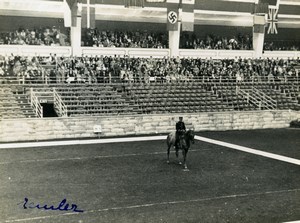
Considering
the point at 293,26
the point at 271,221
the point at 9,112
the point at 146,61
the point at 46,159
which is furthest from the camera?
the point at 293,26

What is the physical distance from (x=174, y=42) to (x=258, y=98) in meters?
8.38

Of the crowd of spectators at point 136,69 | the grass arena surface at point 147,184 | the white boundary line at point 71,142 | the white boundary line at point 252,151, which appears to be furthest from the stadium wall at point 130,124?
the crowd of spectators at point 136,69

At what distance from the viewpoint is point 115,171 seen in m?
13.4

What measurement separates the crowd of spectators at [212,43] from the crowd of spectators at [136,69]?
2.98m

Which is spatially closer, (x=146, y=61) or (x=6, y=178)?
(x=6, y=178)

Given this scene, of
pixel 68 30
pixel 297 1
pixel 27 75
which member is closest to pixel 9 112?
pixel 27 75

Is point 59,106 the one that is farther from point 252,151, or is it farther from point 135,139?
point 252,151

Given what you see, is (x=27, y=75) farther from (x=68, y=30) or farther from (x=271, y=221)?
(x=271, y=221)

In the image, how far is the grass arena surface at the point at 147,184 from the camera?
9281 millimetres

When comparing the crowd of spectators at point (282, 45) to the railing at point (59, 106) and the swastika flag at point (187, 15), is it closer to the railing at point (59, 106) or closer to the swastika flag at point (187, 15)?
the swastika flag at point (187, 15)

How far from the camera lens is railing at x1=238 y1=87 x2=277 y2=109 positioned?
26.3m

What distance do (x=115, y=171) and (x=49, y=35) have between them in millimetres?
18972
